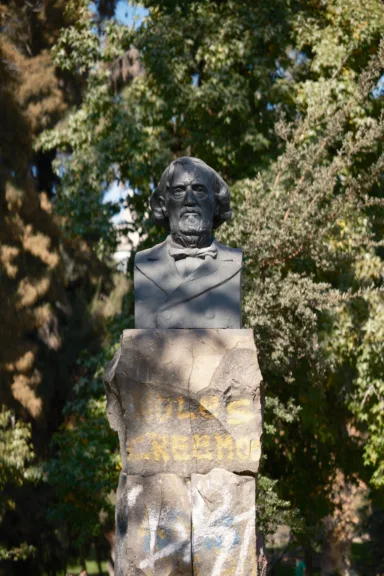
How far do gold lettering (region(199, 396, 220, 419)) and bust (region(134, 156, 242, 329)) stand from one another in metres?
0.48

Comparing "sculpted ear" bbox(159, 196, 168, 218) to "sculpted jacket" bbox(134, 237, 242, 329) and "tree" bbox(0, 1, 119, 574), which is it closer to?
"sculpted jacket" bbox(134, 237, 242, 329)

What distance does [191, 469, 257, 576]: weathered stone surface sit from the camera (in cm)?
542

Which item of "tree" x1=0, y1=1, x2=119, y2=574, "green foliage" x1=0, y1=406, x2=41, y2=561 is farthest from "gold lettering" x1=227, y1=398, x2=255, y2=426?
"tree" x1=0, y1=1, x2=119, y2=574

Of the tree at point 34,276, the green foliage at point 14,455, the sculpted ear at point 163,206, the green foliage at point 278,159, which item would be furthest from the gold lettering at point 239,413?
the tree at point 34,276

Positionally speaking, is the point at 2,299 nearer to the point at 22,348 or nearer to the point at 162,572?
the point at 22,348

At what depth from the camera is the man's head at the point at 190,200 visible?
593 centimetres

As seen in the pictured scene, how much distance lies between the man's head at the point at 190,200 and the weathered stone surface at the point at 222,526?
1.52m

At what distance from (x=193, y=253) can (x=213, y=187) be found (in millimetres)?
493

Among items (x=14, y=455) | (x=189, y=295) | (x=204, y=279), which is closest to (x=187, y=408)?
(x=189, y=295)

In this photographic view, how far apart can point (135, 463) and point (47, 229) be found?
11421 millimetres

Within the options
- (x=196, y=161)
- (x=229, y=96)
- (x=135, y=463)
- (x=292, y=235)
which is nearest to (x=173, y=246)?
(x=196, y=161)

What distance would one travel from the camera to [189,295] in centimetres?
573

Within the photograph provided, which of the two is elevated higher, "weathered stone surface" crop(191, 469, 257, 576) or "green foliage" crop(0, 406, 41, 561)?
"green foliage" crop(0, 406, 41, 561)

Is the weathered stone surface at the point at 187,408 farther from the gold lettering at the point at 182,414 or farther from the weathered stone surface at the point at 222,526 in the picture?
the weathered stone surface at the point at 222,526
